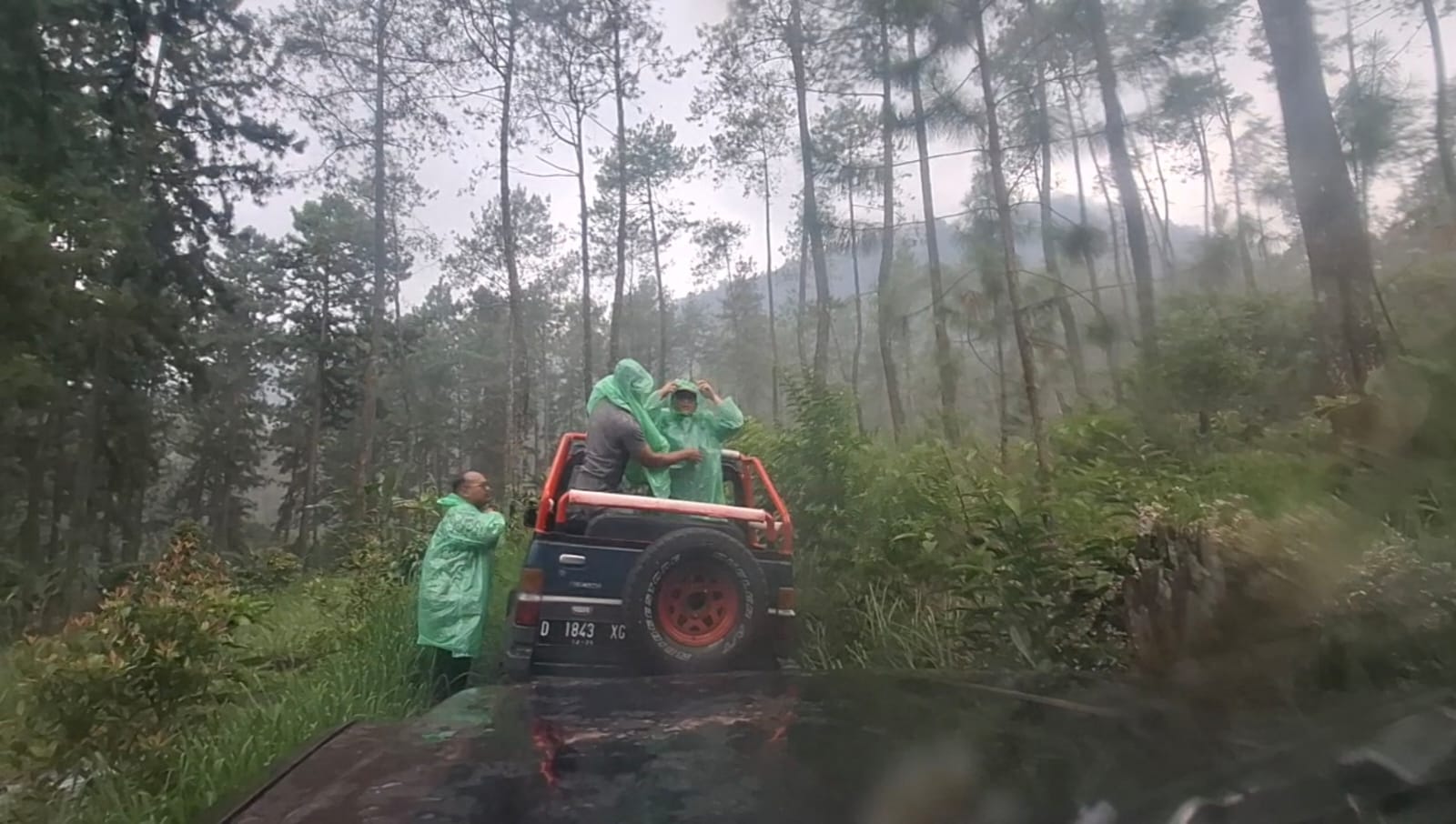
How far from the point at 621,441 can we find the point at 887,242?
12863 millimetres

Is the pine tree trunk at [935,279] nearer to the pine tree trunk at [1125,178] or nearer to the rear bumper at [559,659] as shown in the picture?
the pine tree trunk at [1125,178]

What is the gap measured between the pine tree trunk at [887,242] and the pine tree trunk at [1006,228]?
1.34m

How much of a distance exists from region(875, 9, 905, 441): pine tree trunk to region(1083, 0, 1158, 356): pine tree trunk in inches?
86.6

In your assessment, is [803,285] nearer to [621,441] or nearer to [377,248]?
[377,248]

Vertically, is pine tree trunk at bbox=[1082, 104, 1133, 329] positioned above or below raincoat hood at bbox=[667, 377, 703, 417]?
above

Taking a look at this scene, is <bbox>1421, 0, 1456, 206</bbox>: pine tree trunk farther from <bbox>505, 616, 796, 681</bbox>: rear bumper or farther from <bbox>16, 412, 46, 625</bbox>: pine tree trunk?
<bbox>16, 412, 46, 625</bbox>: pine tree trunk

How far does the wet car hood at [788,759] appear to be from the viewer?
1859 millimetres

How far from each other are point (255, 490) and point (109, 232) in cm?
2711

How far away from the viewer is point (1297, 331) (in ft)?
24.0

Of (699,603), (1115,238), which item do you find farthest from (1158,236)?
(699,603)

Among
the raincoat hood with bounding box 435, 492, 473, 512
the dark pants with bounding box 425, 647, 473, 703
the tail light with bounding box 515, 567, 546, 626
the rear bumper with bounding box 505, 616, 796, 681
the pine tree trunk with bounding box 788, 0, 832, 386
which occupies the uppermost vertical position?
the pine tree trunk with bounding box 788, 0, 832, 386

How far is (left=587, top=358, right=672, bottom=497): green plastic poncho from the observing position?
5848mm

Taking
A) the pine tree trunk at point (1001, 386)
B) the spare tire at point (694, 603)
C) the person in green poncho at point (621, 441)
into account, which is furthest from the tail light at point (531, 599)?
the pine tree trunk at point (1001, 386)

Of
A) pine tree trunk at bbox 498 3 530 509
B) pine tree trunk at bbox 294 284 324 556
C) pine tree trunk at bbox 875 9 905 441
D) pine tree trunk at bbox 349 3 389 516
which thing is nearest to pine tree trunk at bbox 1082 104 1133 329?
pine tree trunk at bbox 875 9 905 441
